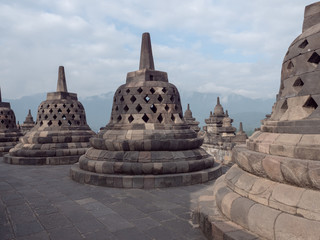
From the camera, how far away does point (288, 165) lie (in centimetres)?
286

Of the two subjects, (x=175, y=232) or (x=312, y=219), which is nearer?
(x=312, y=219)

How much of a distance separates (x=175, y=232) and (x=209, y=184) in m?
3.14

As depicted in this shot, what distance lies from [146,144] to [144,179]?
41.9 inches

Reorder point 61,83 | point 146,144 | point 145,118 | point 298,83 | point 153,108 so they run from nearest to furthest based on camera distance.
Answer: point 298,83
point 146,144
point 145,118
point 153,108
point 61,83

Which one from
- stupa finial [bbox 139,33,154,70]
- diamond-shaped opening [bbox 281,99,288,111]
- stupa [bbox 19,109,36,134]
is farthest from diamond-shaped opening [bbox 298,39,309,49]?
stupa [bbox 19,109,36,134]

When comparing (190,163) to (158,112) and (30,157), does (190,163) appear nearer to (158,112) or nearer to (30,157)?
(158,112)

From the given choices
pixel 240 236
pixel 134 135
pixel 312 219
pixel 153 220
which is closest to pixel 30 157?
pixel 134 135

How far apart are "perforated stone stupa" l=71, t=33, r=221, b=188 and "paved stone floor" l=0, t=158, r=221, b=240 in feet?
1.13

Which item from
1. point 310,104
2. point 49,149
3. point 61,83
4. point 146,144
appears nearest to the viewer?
point 310,104

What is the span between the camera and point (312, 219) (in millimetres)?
2541

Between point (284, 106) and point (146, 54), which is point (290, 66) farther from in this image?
point (146, 54)

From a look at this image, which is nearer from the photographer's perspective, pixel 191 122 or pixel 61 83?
pixel 61 83

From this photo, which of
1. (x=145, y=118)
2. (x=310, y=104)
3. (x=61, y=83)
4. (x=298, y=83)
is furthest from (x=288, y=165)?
(x=61, y=83)

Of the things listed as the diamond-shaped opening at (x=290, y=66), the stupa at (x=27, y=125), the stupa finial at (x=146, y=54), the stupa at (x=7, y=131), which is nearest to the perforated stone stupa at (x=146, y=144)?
the stupa finial at (x=146, y=54)
